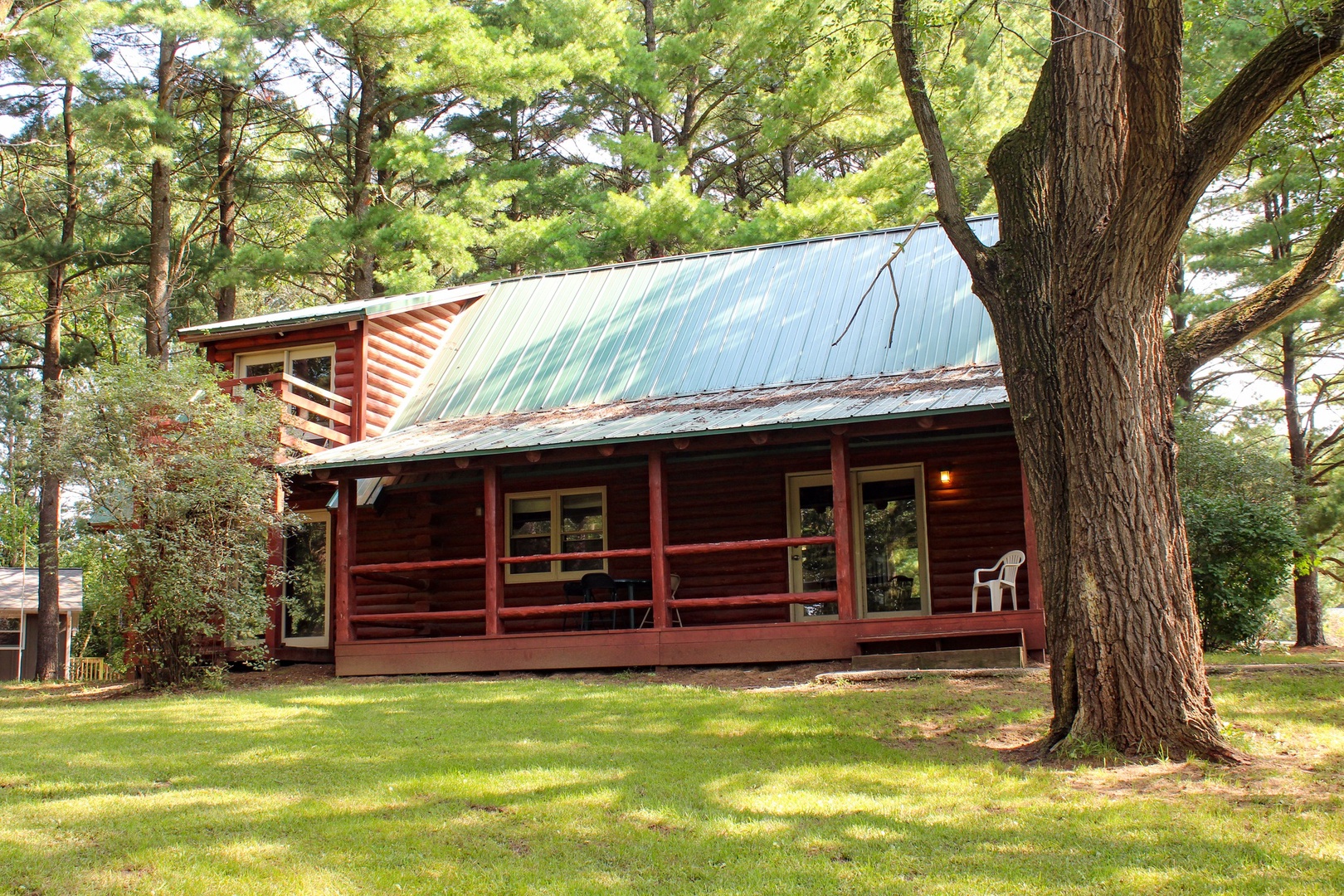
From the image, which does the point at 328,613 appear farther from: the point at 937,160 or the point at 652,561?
the point at 937,160

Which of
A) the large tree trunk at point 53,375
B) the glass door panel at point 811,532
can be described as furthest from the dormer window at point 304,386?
the glass door panel at point 811,532

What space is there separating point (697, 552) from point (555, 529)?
3121mm

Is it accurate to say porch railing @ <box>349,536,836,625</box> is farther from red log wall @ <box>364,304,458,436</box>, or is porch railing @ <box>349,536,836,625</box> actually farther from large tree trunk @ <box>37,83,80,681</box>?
large tree trunk @ <box>37,83,80,681</box>

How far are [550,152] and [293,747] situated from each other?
23793 millimetres

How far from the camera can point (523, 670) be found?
43.5ft

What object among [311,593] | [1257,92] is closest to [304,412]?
[311,593]

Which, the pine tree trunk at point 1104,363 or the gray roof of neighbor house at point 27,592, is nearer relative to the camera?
the pine tree trunk at point 1104,363

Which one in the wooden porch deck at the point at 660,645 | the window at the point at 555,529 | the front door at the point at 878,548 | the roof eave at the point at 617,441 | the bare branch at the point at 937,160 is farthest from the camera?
the window at the point at 555,529

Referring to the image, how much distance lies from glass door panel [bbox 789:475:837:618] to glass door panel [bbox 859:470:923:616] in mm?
474

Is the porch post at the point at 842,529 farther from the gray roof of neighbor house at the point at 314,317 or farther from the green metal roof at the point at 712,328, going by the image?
the gray roof of neighbor house at the point at 314,317

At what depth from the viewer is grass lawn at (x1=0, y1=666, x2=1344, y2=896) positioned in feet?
15.8

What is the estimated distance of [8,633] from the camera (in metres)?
28.1

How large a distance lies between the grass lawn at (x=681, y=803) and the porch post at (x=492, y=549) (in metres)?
3.99

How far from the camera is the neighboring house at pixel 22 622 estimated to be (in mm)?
27312
